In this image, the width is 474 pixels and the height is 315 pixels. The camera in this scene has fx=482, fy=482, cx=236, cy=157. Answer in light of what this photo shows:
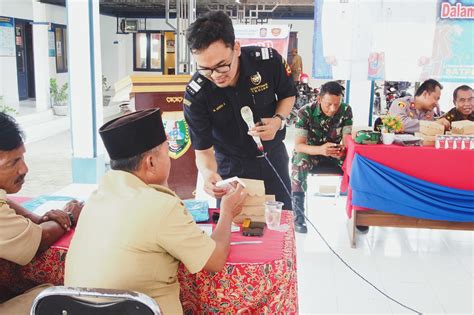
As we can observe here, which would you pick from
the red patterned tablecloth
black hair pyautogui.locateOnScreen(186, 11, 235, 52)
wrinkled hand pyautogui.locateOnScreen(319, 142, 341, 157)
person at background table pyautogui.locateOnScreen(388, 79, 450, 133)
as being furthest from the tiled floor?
black hair pyautogui.locateOnScreen(186, 11, 235, 52)

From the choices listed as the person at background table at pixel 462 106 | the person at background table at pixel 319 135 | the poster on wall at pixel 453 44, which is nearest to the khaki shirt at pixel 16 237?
the person at background table at pixel 319 135

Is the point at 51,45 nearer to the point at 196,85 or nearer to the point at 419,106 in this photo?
the point at 419,106

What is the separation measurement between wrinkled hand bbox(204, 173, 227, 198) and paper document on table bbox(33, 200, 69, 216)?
1.98 ft

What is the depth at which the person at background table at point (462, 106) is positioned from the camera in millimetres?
4223

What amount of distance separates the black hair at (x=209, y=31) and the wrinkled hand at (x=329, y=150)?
86.1 inches

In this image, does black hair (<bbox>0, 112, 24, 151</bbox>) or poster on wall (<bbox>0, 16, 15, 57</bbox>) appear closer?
black hair (<bbox>0, 112, 24, 151</bbox>)

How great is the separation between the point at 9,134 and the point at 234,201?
0.80 meters

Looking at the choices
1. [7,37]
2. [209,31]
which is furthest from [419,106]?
[7,37]

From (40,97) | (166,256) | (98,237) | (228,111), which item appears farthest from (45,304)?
(40,97)

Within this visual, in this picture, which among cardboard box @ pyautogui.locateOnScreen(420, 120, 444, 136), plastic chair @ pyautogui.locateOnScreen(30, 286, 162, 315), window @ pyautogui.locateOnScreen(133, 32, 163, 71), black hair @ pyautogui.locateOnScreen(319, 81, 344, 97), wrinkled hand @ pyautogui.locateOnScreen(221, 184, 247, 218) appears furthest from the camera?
window @ pyautogui.locateOnScreen(133, 32, 163, 71)

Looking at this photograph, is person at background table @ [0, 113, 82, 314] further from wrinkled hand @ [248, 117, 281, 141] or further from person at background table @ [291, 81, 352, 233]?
person at background table @ [291, 81, 352, 233]

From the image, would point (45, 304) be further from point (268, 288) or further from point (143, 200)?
point (268, 288)

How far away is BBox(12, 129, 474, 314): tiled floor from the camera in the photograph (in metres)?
2.74

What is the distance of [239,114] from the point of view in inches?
86.6
